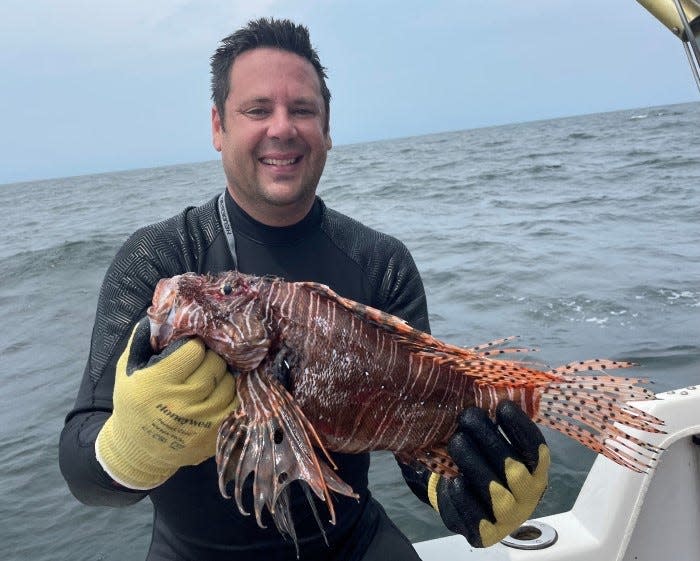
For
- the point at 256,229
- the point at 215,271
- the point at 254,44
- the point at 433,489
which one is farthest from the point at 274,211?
the point at 433,489

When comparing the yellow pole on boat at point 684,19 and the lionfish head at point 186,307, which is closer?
the lionfish head at point 186,307

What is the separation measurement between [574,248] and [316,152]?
1405 cm

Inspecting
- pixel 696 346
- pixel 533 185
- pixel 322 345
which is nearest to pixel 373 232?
pixel 322 345

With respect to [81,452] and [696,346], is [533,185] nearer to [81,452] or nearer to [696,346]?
[696,346]

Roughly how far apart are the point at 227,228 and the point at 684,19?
2.93 m

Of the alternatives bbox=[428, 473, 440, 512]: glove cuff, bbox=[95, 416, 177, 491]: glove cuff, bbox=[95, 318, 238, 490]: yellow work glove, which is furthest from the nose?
bbox=[428, 473, 440, 512]: glove cuff

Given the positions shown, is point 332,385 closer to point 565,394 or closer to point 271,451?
point 271,451

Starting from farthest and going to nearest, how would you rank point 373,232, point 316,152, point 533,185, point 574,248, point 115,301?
point 533,185, point 574,248, point 373,232, point 316,152, point 115,301

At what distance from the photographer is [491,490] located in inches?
110

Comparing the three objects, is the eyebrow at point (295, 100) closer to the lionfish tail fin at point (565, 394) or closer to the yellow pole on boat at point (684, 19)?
the lionfish tail fin at point (565, 394)

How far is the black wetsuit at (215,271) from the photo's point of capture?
3039mm

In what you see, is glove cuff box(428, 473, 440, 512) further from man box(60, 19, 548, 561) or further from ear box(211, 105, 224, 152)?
ear box(211, 105, 224, 152)

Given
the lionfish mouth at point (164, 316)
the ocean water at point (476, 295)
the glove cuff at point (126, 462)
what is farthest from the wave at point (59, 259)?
the lionfish mouth at point (164, 316)

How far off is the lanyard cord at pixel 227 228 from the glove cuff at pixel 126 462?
1.20m
